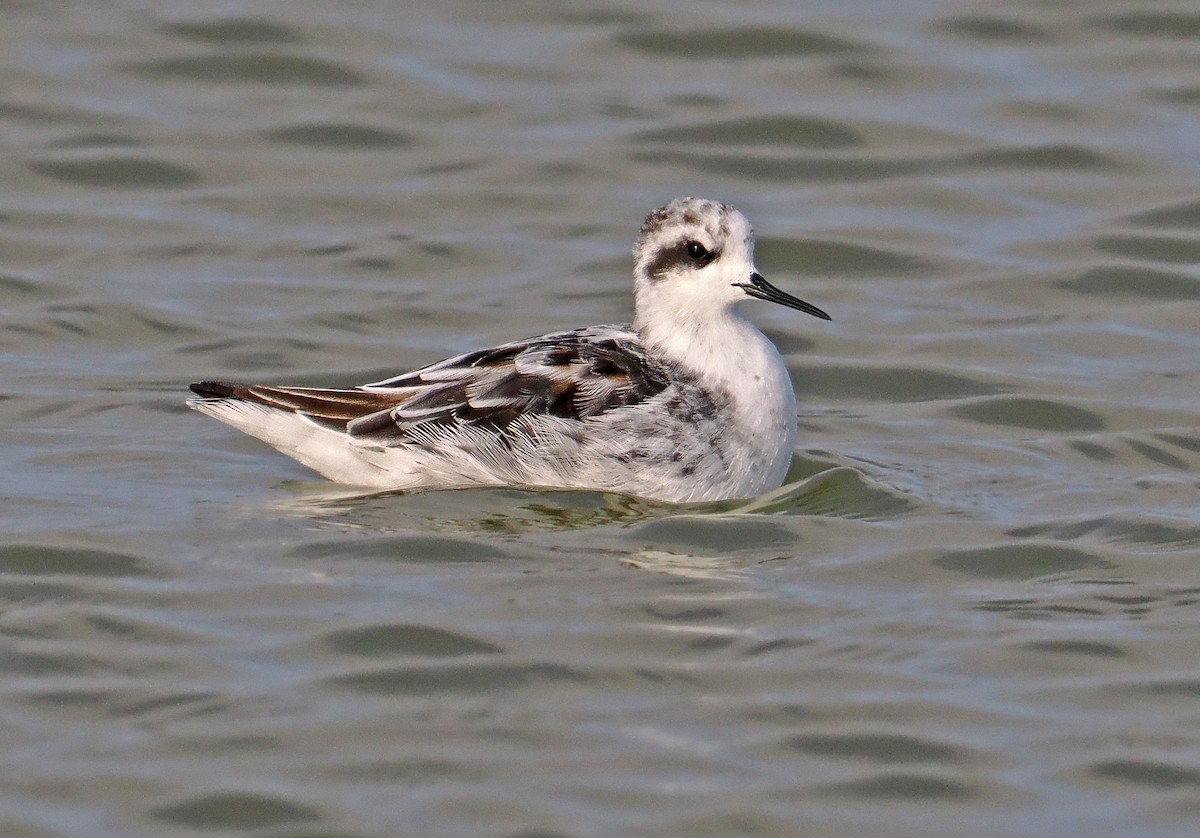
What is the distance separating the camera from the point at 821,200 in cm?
1462

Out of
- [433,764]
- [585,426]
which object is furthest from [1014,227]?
[433,764]

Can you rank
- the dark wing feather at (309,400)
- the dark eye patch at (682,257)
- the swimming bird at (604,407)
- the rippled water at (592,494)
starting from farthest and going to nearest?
the dark eye patch at (682,257), the dark wing feather at (309,400), the swimming bird at (604,407), the rippled water at (592,494)

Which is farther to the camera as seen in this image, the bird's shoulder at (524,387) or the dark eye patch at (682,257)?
the dark eye patch at (682,257)

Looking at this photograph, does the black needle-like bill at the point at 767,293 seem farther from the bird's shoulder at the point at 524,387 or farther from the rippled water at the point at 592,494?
the rippled water at the point at 592,494

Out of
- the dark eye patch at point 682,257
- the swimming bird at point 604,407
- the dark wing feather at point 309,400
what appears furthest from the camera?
the dark eye patch at point 682,257

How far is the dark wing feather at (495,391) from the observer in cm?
977

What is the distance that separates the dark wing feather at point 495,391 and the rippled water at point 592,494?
0.39 metres

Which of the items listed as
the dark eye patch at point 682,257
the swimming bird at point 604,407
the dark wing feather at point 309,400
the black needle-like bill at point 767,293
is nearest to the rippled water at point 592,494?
the swimming bird at point 604,407

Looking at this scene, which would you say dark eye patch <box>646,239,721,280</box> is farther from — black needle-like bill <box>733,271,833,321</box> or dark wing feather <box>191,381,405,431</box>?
dark wing feather <box>191,381,405,431</box>

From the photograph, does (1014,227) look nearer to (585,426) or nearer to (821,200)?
(821,200)

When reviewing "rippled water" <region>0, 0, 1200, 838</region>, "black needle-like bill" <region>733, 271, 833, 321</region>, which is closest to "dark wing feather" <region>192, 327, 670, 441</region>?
"rippled water" <region>0, 0, 1200, 838</region>

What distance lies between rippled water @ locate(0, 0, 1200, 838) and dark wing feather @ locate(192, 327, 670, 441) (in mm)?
391

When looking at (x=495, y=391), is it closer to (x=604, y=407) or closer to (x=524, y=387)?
(x=524, y=387)

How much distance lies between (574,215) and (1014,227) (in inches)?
112
